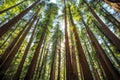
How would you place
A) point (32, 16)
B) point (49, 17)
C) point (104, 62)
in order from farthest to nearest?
point (49, 17)
point (32, 16)
point (104, 62)

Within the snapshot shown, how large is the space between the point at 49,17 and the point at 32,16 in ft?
8.46

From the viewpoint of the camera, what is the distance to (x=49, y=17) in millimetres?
19234

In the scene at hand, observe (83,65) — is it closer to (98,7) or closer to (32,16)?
(98,7)

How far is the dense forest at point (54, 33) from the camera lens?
12773mm

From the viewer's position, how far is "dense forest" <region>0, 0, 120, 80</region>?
12.8 m

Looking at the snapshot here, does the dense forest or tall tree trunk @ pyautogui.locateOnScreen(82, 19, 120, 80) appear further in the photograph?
the dense forest

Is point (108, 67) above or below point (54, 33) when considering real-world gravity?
above

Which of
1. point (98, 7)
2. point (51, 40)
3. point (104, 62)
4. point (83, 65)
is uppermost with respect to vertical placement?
point (98, 7)

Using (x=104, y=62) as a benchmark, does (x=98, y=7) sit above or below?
above

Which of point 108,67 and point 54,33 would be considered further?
point 54,33

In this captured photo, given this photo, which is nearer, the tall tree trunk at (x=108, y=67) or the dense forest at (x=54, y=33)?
the tall tree trunk at (x=108, y=67)

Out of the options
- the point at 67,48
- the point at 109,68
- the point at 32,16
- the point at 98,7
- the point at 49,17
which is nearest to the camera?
the point at 109,68

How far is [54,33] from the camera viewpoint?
20.3 meters

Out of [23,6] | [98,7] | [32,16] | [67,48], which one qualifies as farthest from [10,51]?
[98,7]
